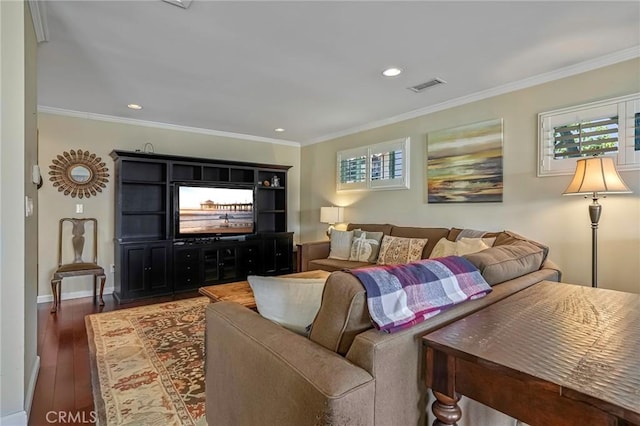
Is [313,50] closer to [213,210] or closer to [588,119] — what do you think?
[588,119]

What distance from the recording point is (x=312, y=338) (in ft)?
3.74

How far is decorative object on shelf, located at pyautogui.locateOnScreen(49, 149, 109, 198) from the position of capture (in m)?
4.11

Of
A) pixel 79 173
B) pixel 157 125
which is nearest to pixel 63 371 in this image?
pixel 79 173

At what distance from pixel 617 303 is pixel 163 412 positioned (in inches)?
90.0

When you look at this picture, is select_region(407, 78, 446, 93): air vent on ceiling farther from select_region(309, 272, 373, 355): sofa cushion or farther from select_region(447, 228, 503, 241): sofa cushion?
select_region(309, 272, 373, 355): sofa cushion

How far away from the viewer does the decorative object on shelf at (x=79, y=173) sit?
4113mm

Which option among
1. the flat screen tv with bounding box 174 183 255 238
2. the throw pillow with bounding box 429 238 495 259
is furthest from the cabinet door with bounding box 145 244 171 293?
the throw pillow with bounding box 429 238 495 259

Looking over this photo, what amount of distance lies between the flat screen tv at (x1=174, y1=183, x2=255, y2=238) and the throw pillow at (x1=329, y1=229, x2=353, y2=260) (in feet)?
4.79

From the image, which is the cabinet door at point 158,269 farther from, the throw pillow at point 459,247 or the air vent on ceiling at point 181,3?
the throw pillow at point 459,247

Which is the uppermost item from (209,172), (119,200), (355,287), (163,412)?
(209,172)

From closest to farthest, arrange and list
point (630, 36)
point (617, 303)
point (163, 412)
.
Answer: point (617, 303) < point (163, 412) < point (630, 36)

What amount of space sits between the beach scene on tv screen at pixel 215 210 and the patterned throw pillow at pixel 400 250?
2.26 m
